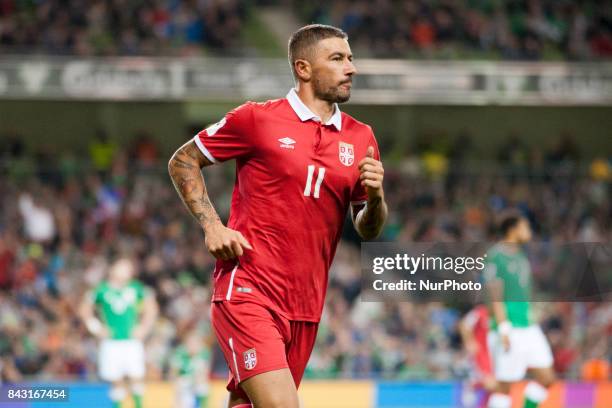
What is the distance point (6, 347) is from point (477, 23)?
10407mm

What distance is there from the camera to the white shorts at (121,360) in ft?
38.5

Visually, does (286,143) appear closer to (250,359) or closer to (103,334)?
(250,359)

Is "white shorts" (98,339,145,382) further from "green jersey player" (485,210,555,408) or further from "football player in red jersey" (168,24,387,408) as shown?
"football player in red jersey" (168,24,387,408)

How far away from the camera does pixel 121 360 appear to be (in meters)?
11.8

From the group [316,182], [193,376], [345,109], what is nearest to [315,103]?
[316,182]

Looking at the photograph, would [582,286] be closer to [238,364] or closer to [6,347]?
[238,364]

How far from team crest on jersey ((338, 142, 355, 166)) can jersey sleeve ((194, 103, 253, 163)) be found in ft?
1.40

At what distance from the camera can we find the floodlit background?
1502 cm

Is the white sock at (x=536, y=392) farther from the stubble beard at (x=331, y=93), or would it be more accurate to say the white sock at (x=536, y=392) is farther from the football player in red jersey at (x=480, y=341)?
the stubble beard at (x=331, y=93)

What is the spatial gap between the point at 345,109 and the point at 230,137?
14763mm

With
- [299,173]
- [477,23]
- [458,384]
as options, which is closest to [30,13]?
[477,23]
